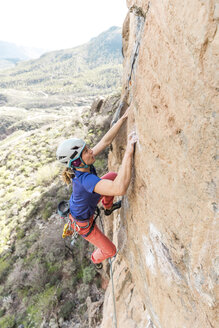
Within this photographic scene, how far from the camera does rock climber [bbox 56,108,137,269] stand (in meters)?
2.90

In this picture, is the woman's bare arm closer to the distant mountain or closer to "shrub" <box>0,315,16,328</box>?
"shrub" <box>0,315,16,328</box>

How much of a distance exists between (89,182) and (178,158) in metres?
1.50

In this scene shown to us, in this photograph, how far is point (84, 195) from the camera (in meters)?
3.69

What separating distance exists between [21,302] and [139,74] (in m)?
11.2

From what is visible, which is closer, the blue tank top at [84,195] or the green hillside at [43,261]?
the blue tank top at [84,195]

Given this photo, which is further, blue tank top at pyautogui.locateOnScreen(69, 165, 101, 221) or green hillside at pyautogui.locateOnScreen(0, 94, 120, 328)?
green hillside at pyautogui.locateOnScreen(0, 94, 120, 328)

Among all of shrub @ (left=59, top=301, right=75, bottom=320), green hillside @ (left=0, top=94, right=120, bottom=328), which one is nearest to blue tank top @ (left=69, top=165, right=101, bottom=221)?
green hillside @ (left=0, top=94, right=120, bottom=328)

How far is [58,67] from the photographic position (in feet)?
607

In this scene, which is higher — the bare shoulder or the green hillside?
the bare shoulder

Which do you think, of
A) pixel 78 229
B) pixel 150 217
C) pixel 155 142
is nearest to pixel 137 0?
pixel 155 142

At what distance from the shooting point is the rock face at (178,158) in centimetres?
160

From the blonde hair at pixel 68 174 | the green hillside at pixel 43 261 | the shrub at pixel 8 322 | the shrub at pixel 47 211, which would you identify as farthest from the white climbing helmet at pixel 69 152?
the shrub at pixel 47 211

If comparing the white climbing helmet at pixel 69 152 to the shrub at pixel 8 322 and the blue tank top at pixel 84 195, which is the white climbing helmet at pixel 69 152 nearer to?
the blue tank top at pixel 84 195

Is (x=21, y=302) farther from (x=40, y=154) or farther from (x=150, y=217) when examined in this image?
(x=40, y=154)
